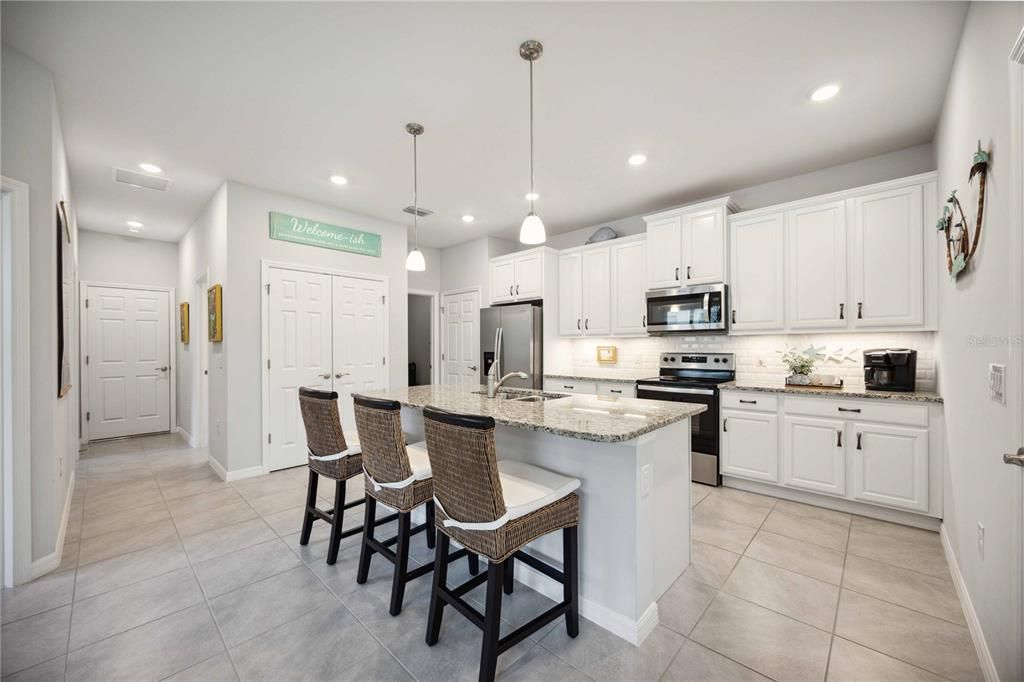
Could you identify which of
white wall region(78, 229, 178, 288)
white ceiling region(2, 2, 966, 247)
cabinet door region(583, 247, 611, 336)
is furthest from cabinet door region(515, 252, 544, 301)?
white wall region(78, 229, 178, 288)

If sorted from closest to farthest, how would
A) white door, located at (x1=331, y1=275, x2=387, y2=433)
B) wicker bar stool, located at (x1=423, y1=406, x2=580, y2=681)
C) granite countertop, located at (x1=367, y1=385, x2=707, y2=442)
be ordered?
1. wicker bar stool, located at (x1=423, y1=406, x2=580, y2=681)
2. granite countertop, located at (x1=367, y1=385, x2=707, y2=442)
3. white door, located at (x1=331, y1=275, x2=387, y2=433)

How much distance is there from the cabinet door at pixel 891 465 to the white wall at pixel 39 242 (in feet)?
16.4

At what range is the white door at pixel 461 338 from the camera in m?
5.83

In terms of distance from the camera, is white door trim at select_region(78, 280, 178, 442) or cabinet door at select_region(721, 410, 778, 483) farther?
white door trim at select_region(78, 280, 178, 442)

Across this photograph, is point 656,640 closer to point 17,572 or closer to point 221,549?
point 221,549

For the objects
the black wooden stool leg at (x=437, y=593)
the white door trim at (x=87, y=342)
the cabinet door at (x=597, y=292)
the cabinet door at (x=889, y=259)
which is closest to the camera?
the black wooden stool leg at (x=437, y=593)

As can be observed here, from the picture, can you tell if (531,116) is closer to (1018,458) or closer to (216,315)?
(1018,458)

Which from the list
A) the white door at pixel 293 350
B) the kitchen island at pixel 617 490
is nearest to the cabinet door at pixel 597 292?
the kitchen island at pixel 617 490

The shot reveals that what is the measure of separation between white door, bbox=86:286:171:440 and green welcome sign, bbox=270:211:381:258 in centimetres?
317

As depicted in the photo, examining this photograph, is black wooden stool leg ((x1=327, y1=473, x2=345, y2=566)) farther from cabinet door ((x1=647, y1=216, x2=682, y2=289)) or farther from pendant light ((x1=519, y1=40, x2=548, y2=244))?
cabinet door ((x1=647, y1=216, x2=682, y2=289))

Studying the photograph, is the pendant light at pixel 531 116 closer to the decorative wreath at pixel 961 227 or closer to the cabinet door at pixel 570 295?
the decorative wreath at pixel 961 227

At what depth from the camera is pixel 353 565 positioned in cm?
239

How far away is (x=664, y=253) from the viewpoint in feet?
13.8

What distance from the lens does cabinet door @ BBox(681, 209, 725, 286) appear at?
3.84 metres
